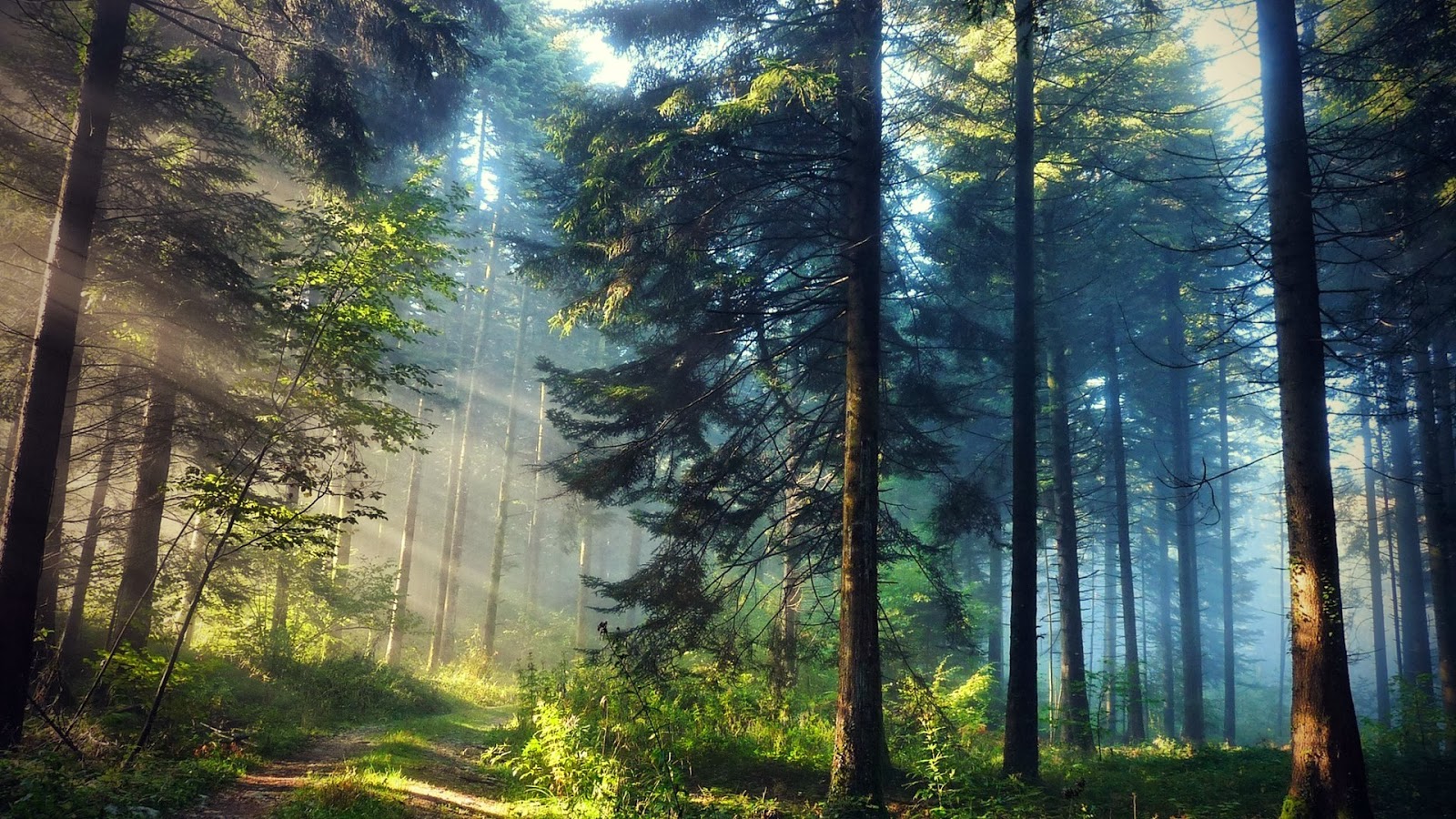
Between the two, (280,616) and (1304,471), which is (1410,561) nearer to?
(1304,471)

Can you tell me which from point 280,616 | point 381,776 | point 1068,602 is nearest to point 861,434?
point 381,776

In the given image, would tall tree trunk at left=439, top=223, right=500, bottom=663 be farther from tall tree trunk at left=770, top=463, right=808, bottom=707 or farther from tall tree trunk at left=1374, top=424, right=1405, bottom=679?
tall tree trunk at left=1374, top=424, right=1405, bottom=679

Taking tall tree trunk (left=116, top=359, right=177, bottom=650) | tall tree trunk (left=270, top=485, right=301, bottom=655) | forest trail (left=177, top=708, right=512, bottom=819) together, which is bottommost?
forest trail (left=177, top=708, right=512, bottom=819)

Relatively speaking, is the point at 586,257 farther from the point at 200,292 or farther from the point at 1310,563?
the point at 1310,563

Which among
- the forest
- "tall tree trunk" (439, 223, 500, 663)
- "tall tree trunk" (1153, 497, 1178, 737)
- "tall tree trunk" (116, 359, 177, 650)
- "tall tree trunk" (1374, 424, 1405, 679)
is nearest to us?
the forest

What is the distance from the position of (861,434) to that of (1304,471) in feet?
14.8

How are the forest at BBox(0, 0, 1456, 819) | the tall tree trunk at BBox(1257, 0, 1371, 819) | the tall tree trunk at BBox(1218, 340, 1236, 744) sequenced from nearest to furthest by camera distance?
the tall tree trunk at BBox(1257, 0, 1371, 819) → the forest at BBox(0, 0, 1456, 819) → the tall tree trunk at BBox(1218, 340, 1236, 744)

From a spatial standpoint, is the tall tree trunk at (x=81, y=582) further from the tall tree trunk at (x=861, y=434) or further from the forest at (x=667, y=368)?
the tall tree trunk at (x=861, y=434)

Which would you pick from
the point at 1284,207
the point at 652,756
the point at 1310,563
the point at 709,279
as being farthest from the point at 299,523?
the point at 1284,207

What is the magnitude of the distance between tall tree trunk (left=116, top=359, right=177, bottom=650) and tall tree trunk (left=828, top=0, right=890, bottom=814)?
10.4 metres

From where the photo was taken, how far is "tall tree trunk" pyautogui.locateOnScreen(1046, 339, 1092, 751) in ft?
45.3

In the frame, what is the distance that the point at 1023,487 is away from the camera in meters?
10.7

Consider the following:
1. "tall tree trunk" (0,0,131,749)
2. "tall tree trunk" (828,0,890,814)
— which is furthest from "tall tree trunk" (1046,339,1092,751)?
"tall tree trunk" (0,0,131,749)

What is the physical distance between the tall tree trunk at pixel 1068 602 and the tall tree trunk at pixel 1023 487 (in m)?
3.51
